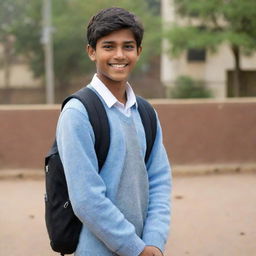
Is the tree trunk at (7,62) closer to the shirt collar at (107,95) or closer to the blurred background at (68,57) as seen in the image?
the blurred background at (68,57)

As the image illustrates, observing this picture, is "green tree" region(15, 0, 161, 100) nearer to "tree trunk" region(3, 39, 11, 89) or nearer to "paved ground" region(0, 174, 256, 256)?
"tree trunk" region(3, 39, 11, 89)

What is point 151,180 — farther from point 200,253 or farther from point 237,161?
point 237,161

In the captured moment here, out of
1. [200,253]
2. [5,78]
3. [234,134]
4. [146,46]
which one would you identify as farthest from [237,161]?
[5,78]

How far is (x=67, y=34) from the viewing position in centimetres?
3369

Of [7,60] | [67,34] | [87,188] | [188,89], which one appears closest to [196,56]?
[188,89]

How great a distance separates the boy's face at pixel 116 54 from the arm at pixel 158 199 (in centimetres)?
32

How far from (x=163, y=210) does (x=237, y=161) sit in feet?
17.0

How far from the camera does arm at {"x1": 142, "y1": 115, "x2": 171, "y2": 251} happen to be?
1.99 m

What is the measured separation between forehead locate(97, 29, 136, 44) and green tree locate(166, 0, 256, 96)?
59.5ft

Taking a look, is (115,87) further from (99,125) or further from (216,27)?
(216,27)

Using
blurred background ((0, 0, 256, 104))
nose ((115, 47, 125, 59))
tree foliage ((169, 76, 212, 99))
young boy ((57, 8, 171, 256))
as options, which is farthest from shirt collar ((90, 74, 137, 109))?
tree foliage ((169, 76, 212, 99))

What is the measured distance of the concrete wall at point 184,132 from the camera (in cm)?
671

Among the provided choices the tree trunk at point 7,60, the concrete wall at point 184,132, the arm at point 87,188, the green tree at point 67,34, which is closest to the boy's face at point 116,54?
the arm at point 87,188

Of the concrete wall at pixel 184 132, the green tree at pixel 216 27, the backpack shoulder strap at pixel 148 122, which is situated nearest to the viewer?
the backpack shoulder strap at pixel 148 122
